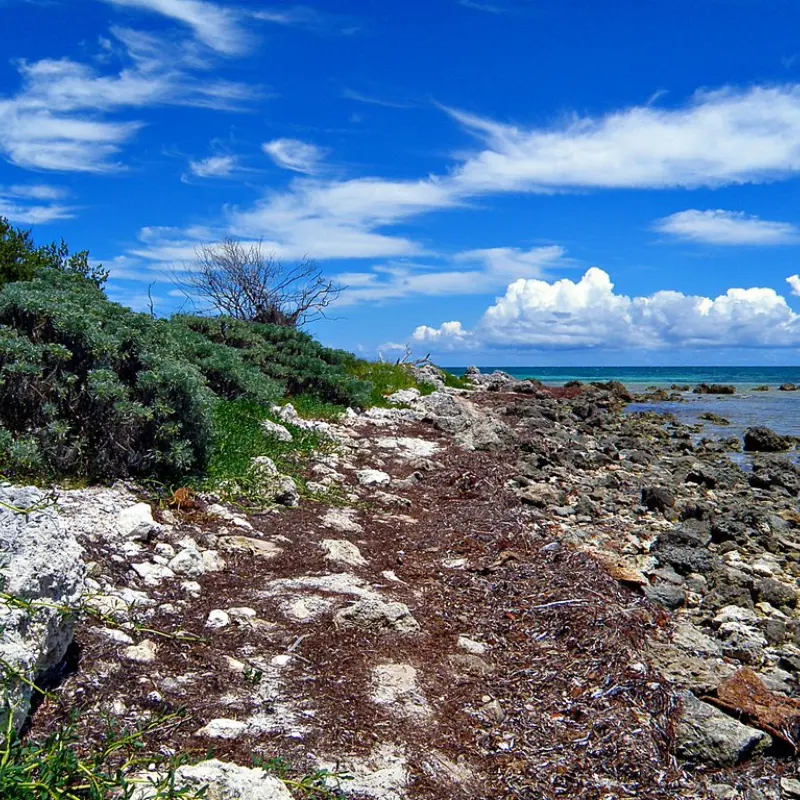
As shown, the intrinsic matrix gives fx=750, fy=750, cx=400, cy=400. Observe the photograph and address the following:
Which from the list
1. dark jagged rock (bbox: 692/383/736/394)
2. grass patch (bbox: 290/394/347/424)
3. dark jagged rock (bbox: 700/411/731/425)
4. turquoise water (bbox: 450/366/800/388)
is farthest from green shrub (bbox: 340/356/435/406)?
turquoise water (bbox: 450/366/800/388)

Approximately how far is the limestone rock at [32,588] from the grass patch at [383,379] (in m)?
12.0

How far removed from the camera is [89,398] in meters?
6.27

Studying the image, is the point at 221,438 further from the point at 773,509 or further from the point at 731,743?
the point at 773,509

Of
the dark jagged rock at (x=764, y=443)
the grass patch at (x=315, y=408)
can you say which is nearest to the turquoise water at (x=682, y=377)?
the dark jagged rock at (x=764, y=443)

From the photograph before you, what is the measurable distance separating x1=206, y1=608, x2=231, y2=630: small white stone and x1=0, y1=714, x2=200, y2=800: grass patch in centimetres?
109

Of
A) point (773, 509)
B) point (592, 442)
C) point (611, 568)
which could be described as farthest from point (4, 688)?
point (592, 442)

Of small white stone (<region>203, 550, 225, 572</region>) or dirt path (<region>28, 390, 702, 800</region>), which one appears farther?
small white stone (<region>203, 550, 225, 572</region>)

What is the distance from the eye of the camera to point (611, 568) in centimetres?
612

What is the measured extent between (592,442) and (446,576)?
1187 cm

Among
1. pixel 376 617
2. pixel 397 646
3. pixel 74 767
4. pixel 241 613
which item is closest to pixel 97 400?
pixel 241 613

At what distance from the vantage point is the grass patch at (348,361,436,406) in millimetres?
17097

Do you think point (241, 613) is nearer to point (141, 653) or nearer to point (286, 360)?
point (141, 653)

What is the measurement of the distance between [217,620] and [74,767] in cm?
158

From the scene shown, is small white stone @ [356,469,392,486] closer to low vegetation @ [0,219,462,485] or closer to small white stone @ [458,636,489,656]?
low vegetation @ [0,219,462,485]
